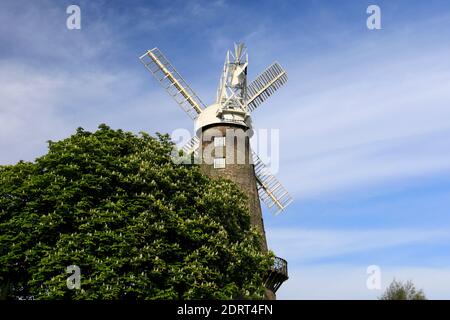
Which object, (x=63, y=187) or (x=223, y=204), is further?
(x=223, y=204)

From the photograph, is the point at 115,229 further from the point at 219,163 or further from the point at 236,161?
the point at 236,161

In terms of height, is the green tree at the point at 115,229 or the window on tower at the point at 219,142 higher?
the window on tower at the point at 219,142

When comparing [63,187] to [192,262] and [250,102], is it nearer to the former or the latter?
[192,262]

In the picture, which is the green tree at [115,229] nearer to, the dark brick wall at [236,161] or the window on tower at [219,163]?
the dark brick wall at [236,161]

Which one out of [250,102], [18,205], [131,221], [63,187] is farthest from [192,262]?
[250,102]

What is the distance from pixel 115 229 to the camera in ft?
88.8

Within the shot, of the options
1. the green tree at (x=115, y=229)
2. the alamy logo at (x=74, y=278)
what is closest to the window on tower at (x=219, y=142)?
the green tree at (x=115, y=229)

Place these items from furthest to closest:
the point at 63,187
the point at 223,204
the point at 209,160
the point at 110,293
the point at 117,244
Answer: the point at 209,160 → the point at 223,204 → the point at 63,187 → the point at 117,244 → the point at 110,293

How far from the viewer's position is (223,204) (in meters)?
32.5

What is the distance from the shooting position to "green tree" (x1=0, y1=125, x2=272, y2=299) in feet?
83.8

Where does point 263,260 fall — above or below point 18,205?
below

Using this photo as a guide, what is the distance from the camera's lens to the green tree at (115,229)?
83.8ft

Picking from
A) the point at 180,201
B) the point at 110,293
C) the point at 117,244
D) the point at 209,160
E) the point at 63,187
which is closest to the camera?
the point at 110,293

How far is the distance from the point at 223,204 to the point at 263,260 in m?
4.05
